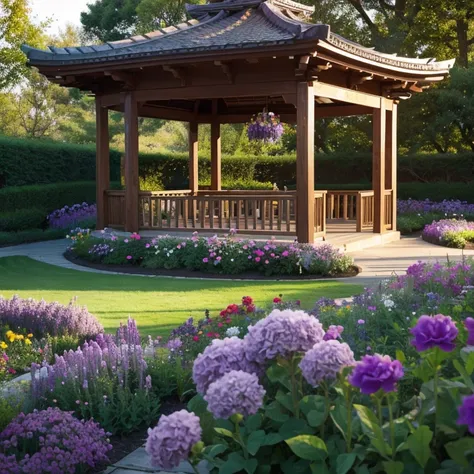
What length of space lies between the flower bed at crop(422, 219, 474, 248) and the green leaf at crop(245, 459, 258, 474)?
493 inches

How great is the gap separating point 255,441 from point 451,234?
12995 mm

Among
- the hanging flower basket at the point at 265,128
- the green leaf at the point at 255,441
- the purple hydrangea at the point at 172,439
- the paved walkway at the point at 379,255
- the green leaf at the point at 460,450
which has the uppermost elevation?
the hanging flower basket at the point at 265,128

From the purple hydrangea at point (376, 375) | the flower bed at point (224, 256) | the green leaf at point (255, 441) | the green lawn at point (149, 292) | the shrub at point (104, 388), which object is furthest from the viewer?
the flower bed at point (224, 256)

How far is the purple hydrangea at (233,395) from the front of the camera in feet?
9.61

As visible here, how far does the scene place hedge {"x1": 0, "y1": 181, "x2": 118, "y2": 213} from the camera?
60.9 ft

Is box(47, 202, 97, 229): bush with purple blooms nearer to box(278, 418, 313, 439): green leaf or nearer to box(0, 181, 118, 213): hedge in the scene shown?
box(0, 181, 118, 213): hedge

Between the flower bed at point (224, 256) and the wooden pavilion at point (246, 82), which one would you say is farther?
the wooden pavilion at point (246, 82)

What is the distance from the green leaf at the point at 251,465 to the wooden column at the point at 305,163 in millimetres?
9816

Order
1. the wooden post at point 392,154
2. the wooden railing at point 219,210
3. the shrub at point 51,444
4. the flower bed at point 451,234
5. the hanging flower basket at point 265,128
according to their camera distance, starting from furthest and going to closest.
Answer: the wooden post at point 392,154, the hanging flower basket at point 265,128, the flower bed at point 451,234, the wooden railing at point 219,210, the shrub at point 51,444

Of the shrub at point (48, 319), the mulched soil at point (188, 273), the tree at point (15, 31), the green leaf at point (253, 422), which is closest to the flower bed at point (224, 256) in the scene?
the mulched soil at point (188, 273)

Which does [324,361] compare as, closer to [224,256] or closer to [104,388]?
[104,388]

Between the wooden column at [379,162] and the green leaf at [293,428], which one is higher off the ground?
the wooden column at [379,162]

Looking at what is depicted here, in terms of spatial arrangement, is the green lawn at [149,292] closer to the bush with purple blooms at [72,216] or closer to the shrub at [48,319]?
the shrub at [48,319]

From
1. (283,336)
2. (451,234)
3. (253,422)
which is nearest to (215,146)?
(451,234)
